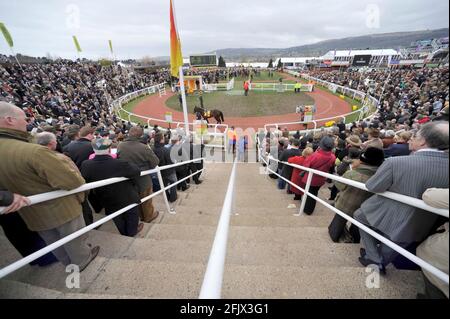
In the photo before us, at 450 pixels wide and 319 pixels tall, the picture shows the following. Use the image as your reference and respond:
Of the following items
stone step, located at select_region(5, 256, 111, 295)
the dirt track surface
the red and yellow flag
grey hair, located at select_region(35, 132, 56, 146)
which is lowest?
the dirt track surface

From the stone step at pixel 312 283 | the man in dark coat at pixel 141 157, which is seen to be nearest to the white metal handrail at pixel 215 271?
the stone step at pixel 312 283

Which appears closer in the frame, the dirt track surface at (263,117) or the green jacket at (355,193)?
the green jacket at (355,193)

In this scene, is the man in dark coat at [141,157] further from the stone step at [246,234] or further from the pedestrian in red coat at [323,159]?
the pedestrian in red coat at [323,159]

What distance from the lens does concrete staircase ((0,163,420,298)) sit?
1.80 metres

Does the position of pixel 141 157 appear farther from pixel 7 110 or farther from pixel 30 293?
pixel 30 293

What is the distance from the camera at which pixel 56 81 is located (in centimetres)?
1981

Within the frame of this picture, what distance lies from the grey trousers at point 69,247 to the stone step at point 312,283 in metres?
1.48

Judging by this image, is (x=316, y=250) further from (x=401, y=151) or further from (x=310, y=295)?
(x=401, y=151)

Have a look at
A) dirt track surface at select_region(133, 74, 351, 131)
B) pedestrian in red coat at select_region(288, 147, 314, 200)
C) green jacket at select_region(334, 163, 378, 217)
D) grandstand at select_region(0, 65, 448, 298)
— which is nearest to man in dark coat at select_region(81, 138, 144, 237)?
grandstand at select_region(0, 65, 448, 298)

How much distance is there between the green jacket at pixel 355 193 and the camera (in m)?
2.48

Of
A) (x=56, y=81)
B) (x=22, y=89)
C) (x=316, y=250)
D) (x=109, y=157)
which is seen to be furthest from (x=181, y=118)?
(x=316, y=250)

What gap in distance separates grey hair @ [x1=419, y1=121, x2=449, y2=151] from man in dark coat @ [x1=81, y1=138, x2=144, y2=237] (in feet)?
10.2

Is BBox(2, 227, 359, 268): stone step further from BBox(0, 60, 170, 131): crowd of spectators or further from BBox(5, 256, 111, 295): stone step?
BBox(0, 60, 170, 131): crowd of spectators

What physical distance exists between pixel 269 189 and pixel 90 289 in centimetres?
494
